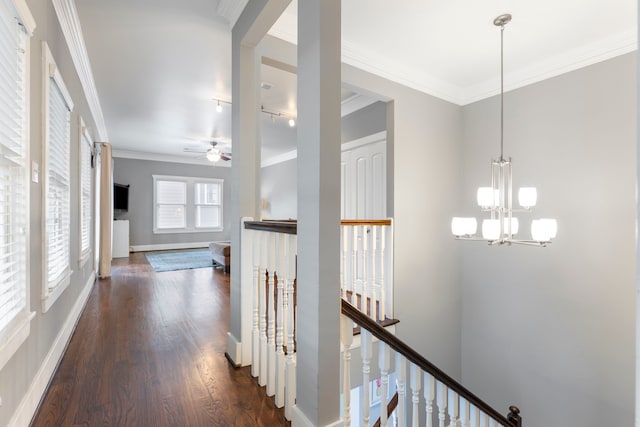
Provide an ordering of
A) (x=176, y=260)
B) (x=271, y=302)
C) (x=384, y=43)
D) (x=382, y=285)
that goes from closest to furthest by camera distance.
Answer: (x=271, y=302)
(x=384, y=43)
(x=382, y=285)
(x=176, y=260)

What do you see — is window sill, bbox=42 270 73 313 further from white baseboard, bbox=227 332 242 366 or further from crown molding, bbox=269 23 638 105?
crown molding, bbox=269 23 638 105

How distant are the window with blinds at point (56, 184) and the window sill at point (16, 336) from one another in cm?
41

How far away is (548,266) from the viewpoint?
324 cm

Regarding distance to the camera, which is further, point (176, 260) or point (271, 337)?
point (176, 260)

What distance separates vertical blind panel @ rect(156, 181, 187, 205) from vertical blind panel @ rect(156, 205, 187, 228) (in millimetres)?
142

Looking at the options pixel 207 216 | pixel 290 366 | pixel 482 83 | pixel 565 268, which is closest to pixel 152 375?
pixel 290 366

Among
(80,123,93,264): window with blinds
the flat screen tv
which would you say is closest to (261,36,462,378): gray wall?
(80,123,93,264): window with blinds

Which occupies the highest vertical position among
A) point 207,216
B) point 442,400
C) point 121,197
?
point 121,197

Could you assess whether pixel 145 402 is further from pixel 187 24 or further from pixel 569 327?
pixel 569 327

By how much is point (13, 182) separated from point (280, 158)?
21.0ft

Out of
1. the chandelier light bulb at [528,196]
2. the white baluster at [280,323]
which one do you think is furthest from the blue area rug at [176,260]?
the chandelier light bulb at [528,196]

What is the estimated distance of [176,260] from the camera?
659 cm

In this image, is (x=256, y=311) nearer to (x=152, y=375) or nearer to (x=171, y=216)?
(x=152, y=375)

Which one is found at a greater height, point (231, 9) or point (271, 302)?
point (231, 9)
